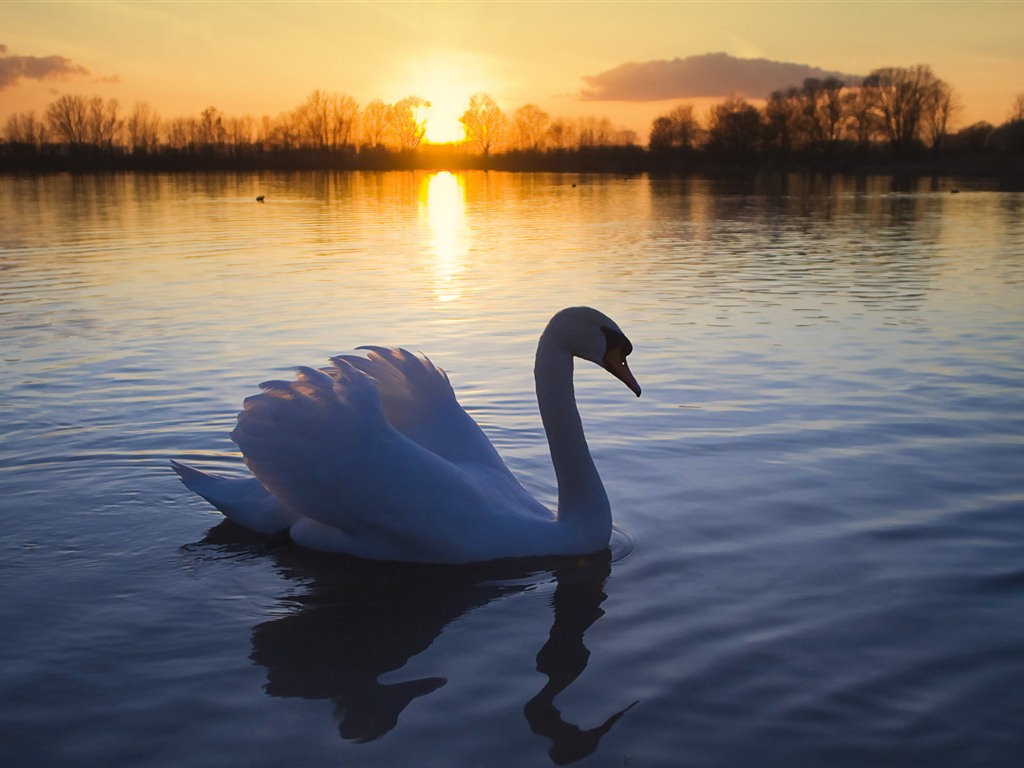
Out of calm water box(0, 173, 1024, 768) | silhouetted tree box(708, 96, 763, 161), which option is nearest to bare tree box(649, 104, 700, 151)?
silhouetted tree box(708, 96, 763, 161)

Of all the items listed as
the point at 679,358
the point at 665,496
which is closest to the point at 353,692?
the point at 665,496

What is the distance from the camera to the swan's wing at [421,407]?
612 centimetres

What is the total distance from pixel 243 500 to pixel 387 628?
1529mm

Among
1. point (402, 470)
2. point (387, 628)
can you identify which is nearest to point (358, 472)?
point (402, 470)

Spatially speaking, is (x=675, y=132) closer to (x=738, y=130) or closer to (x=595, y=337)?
(x=738, y=130)

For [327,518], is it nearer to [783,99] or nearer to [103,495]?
[103,495]

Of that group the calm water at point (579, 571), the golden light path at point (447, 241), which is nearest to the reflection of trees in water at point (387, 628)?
the calm water at point (579, 571)

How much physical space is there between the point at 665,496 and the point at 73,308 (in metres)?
10.5

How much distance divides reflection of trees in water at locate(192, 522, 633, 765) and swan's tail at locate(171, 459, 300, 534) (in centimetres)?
16

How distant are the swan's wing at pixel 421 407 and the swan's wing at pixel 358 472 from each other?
53 cm

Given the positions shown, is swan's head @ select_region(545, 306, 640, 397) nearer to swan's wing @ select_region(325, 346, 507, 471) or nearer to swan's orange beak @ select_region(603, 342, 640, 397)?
swan's orange beak @ select_region(603, 342, 640, 397)

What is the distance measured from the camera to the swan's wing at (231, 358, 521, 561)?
207 inches

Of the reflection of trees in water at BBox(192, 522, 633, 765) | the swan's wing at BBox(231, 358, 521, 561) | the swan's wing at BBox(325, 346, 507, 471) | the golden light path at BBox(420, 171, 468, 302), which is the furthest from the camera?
the golden light path at BBox(420, 171, 468, 302)

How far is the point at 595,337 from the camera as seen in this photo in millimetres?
5727
